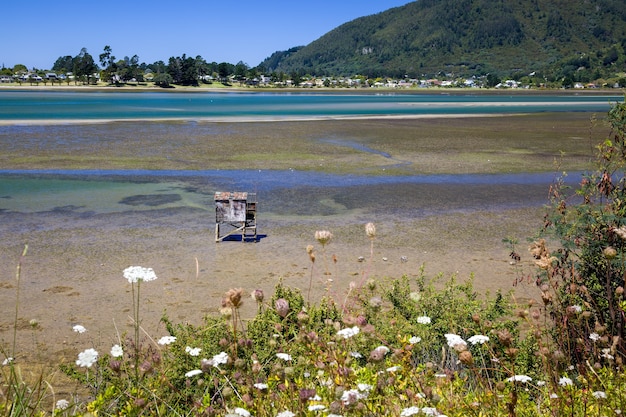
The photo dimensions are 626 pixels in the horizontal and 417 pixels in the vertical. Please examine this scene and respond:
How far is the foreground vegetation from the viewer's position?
3.28 metres

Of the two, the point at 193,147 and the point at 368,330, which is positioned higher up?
the point at 368,330

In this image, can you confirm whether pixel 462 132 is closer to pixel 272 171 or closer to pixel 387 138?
pixel 387 138

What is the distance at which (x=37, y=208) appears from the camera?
16516 mm

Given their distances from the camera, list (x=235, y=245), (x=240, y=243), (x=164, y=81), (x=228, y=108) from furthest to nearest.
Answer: (x=164, y=81)
(x=228, y=108)
(x=240, y=243)
(x=235, y=245)

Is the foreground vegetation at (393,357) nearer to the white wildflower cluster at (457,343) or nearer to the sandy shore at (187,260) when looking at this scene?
the white wildflower cluster at (457,343)

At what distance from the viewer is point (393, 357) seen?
15.6 ft

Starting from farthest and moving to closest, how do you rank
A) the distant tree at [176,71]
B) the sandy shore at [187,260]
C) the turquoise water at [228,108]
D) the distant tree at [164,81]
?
the distant tree at [176,71], the distant tree at [164,81], the turquoise water at [228,108], the sandy shore at [187,260]

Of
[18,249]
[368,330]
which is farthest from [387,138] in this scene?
[368,330]

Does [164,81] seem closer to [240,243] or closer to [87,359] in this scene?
A: [240,243]

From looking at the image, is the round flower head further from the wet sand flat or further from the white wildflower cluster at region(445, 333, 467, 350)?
the white wildflower cluster at region(445, 333, 467, 350)

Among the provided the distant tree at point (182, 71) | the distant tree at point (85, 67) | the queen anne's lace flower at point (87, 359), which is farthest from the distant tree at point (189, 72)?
the queen anne's lace flower at point (87, 359)

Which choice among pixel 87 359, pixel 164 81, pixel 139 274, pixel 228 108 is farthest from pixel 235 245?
pixel 164 81

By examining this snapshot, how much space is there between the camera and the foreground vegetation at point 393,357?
10.8 feet

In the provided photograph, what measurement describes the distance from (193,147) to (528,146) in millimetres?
17592
